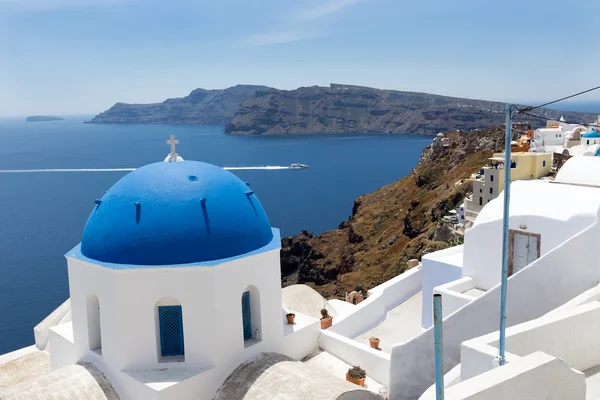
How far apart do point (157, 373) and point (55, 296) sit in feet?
109

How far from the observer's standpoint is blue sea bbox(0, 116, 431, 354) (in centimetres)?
3975

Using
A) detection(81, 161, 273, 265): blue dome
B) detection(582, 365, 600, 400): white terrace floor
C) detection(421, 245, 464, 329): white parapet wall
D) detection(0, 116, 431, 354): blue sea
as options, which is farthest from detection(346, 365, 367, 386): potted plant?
detection(0, 116, 431, 354): blue sea

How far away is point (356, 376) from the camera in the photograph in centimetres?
980

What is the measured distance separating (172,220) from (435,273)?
7.10 meters

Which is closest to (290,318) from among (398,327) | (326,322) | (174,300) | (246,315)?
(246,315)

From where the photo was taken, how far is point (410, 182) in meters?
64.6

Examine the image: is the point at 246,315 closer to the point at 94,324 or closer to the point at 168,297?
the point at 168,297

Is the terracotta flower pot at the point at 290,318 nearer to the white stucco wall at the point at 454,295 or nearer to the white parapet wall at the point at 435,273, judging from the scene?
the white stucco wall at the point at 454,295

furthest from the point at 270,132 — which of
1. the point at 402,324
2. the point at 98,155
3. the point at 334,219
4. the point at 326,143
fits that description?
the point at 402,324

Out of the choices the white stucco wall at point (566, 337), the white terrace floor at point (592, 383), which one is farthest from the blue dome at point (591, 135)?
the white terrace floor at point (592, 383)

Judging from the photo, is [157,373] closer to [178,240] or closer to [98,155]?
[178,240]

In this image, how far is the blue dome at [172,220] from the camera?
28.7ft

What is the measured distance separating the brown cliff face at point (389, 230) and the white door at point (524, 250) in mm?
16077

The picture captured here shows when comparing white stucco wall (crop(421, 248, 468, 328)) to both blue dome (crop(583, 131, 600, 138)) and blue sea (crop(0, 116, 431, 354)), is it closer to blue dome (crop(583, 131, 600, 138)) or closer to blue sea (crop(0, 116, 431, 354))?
blue sea (crop(0, 116, 431, 354))
